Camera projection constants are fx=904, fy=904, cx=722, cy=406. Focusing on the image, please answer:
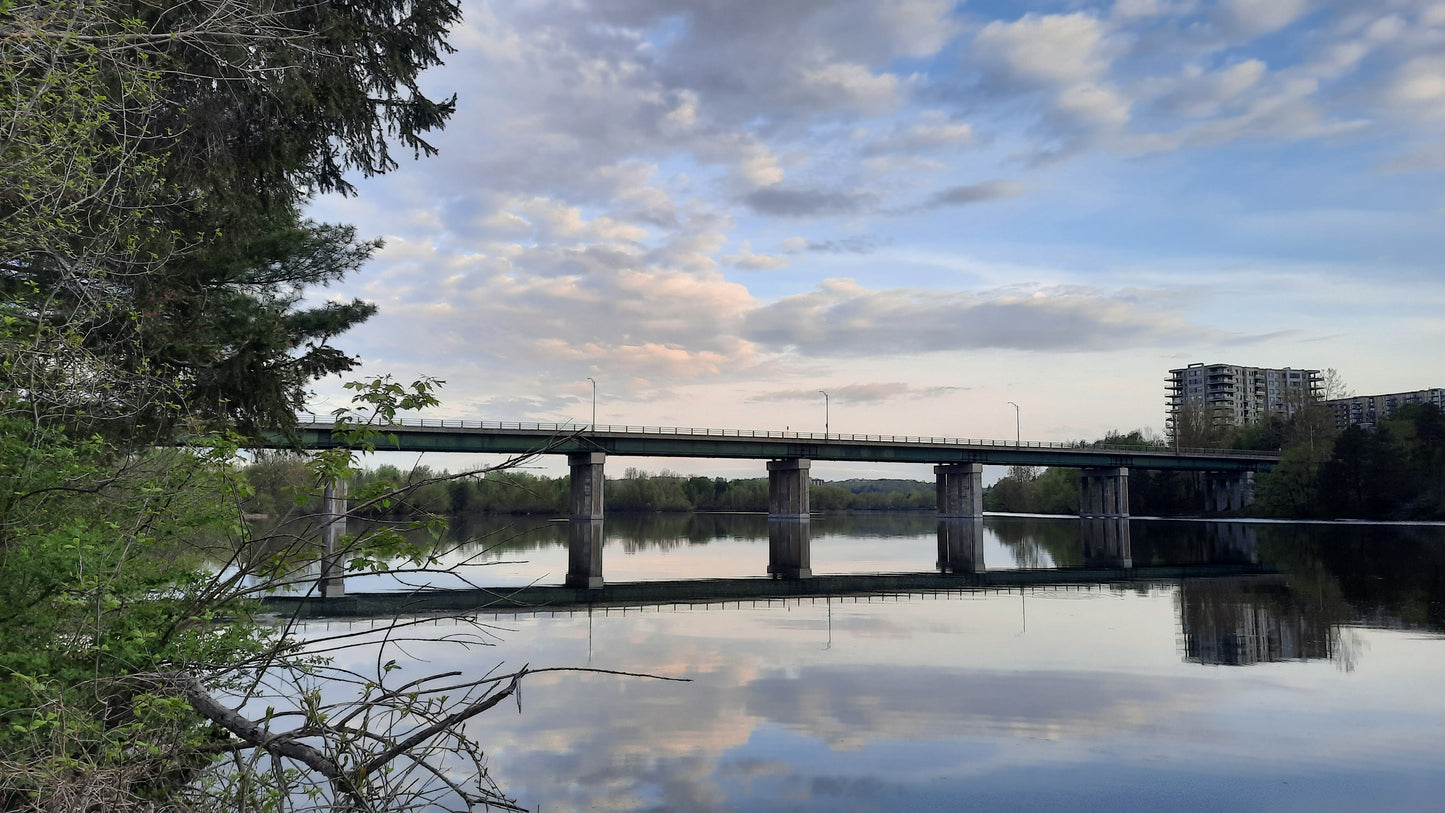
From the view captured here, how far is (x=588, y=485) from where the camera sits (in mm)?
91375

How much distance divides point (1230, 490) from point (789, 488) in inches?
2738

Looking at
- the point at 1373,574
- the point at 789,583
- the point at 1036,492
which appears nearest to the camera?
the point at 1373,574

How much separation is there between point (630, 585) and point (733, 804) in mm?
26679

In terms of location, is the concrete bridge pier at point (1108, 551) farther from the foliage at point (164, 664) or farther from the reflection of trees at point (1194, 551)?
the foliage at point (164, 664)

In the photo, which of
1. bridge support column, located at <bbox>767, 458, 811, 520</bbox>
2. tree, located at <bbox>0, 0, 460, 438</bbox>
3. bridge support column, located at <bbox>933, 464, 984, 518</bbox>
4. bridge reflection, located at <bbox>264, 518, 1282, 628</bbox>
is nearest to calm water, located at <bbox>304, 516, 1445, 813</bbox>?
bridge reflection, located at <bbox>264, 518, 1282, 628</bbox>

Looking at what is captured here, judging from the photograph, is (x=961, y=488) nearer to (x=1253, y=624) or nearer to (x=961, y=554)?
(x=961, y=554)

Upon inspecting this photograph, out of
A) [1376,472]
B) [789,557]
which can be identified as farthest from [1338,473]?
[789,557]

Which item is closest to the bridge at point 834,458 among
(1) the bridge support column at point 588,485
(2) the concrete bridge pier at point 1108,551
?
(1) the bridge support column at point 588,485

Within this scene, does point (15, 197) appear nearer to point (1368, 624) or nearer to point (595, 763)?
point (595, 763)

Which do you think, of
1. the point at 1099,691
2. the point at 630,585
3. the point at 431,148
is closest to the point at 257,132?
the point at 431,148

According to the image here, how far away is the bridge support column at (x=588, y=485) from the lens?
90188 mm

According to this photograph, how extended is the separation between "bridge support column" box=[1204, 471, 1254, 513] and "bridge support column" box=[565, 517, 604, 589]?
9612 cm

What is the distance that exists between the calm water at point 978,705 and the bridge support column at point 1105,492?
92665 mm

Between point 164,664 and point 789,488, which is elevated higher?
point 789,488
